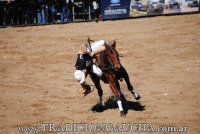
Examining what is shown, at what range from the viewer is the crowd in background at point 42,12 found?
84.5ft

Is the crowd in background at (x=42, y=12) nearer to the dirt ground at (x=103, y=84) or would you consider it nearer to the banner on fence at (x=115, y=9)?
the banner on fence at (x=115, y=9)

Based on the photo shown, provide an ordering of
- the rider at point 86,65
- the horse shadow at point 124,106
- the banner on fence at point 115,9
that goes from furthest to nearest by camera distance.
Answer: the banner on fence at point 115,9 → the horse shadow at point 124,106 → the rider at point 86,65

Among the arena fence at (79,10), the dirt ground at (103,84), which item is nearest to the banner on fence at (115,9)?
the arena fence at (79,10)

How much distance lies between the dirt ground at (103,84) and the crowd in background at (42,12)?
1.45 metres

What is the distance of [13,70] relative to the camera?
1602 centimetres

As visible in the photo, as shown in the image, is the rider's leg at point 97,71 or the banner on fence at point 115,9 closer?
the rider's leg at point 97,71

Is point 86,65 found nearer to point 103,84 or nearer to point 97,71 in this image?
point 97,71

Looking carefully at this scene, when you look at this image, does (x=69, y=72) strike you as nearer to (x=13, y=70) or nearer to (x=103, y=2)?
(x=13, y=70)

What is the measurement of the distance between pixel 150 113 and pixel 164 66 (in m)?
5.42

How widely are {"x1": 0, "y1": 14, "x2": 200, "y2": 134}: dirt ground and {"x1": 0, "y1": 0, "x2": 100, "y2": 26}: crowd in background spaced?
1.45 m

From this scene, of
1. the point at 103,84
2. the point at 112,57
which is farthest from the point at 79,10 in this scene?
the point at 112,57

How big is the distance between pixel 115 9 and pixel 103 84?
12.9 m

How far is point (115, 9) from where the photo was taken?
25.2 metres

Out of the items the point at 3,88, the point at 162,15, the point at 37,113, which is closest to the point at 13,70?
the point at 3,88
